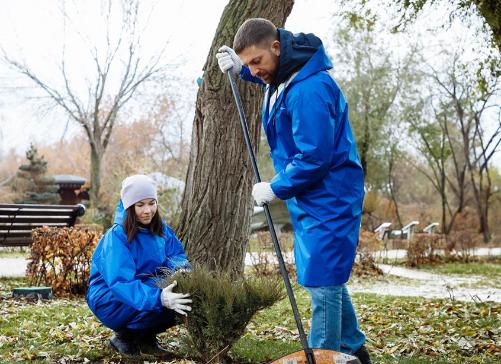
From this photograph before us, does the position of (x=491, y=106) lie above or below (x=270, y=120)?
above

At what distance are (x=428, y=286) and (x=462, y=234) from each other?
611 cm

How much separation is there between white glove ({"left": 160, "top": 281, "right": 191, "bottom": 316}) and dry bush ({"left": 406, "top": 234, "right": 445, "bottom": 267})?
12.6 m

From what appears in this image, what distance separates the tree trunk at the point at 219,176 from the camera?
5008 millimetres

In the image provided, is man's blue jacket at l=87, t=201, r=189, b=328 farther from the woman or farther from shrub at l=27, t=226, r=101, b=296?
shrub at l=27, t=226, r=101, b=296

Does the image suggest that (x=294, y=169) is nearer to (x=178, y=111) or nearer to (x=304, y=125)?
(x=304, y=125)

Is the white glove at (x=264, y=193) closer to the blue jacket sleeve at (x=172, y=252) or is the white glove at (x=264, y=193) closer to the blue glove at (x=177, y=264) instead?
the blue glove at (x=177, y=264)

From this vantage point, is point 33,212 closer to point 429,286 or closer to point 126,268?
point 126,268

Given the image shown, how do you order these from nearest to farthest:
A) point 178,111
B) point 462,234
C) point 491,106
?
point 462,234 < point 491,106 < point 178,111

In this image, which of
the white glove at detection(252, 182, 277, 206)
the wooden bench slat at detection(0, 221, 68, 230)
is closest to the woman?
the white glove at detection(252, 182, 277, 206)

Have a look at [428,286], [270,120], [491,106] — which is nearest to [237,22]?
[270,120]

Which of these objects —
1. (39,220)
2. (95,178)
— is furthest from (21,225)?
(95,178)

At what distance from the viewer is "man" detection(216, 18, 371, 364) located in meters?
3.31

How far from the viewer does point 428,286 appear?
1123 centimetres

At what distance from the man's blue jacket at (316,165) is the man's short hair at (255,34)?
6cm
